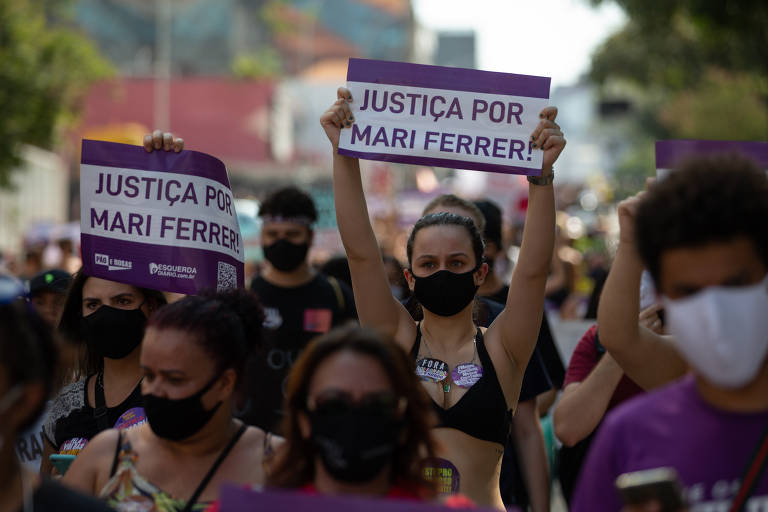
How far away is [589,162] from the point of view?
79688 millimetres

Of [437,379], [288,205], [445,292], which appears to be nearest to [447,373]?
[437,379]

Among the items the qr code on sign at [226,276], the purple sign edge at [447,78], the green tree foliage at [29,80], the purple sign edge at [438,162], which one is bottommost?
the qr code on sign at [226,276]

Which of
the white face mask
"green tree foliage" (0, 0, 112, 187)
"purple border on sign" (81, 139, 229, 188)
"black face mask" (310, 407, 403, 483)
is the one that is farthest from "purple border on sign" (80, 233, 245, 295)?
"green tree foliage" (0, 0, 112, 187)

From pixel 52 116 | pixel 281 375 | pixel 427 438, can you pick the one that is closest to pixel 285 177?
pixel 52 116

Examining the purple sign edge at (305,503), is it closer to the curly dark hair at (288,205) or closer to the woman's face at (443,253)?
the woman's face at (443,253)

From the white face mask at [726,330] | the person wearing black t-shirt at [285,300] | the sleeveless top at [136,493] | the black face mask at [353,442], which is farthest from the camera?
the person wearing black t-shirt at [285,300]

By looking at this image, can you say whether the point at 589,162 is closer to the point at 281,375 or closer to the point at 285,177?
the point at 285,177

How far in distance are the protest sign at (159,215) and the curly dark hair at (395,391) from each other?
1.95 metres

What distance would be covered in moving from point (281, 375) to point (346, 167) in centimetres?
255

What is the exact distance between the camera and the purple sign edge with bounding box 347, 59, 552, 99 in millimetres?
4473

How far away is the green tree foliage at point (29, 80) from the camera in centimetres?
2123

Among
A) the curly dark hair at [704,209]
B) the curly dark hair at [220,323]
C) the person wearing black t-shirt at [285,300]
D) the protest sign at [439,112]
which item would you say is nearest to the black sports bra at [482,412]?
the curly dark hair at [220,323]

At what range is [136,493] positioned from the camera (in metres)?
3.26

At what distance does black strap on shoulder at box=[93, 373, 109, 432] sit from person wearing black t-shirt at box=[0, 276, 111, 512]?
1.55 metres
